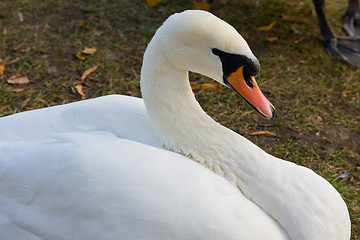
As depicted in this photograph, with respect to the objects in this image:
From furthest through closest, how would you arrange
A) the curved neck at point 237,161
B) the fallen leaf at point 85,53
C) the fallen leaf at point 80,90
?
1. the fallen leaf at point 85,53
2. the fallen leaf at point 80,90
3. the curved neck at point 237,161

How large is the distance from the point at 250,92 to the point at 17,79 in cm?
232

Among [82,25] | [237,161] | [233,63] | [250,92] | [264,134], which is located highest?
[233,63]

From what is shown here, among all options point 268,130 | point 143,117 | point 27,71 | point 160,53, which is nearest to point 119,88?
point 27,71

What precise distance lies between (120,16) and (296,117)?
2176 millimetres

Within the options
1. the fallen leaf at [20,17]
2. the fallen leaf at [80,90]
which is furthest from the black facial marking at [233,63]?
the fallen leaf at [20,17]

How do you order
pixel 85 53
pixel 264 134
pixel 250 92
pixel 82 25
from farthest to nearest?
pixel 82 25
pixel 85 53
pixel 264 134
pixel 250 92

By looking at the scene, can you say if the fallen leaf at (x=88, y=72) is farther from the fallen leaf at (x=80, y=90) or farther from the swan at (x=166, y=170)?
the swan at (x=166, y=170)

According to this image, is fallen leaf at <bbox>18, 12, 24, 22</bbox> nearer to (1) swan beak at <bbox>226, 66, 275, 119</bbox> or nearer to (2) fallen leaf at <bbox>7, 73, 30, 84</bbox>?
(2) fallen leaf at <bbox>7, 73, 30, 84</bbox>

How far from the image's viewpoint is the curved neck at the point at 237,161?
1922 millimetres

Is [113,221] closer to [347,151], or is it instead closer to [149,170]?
[149,170]

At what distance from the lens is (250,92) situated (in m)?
1.90

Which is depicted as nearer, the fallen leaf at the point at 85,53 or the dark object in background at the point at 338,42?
the fallen leaf at the point at 85,53

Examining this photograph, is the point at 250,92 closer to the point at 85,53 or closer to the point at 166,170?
the point at 166,170

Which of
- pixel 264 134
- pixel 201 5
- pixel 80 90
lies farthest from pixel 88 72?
pixel 201 5
